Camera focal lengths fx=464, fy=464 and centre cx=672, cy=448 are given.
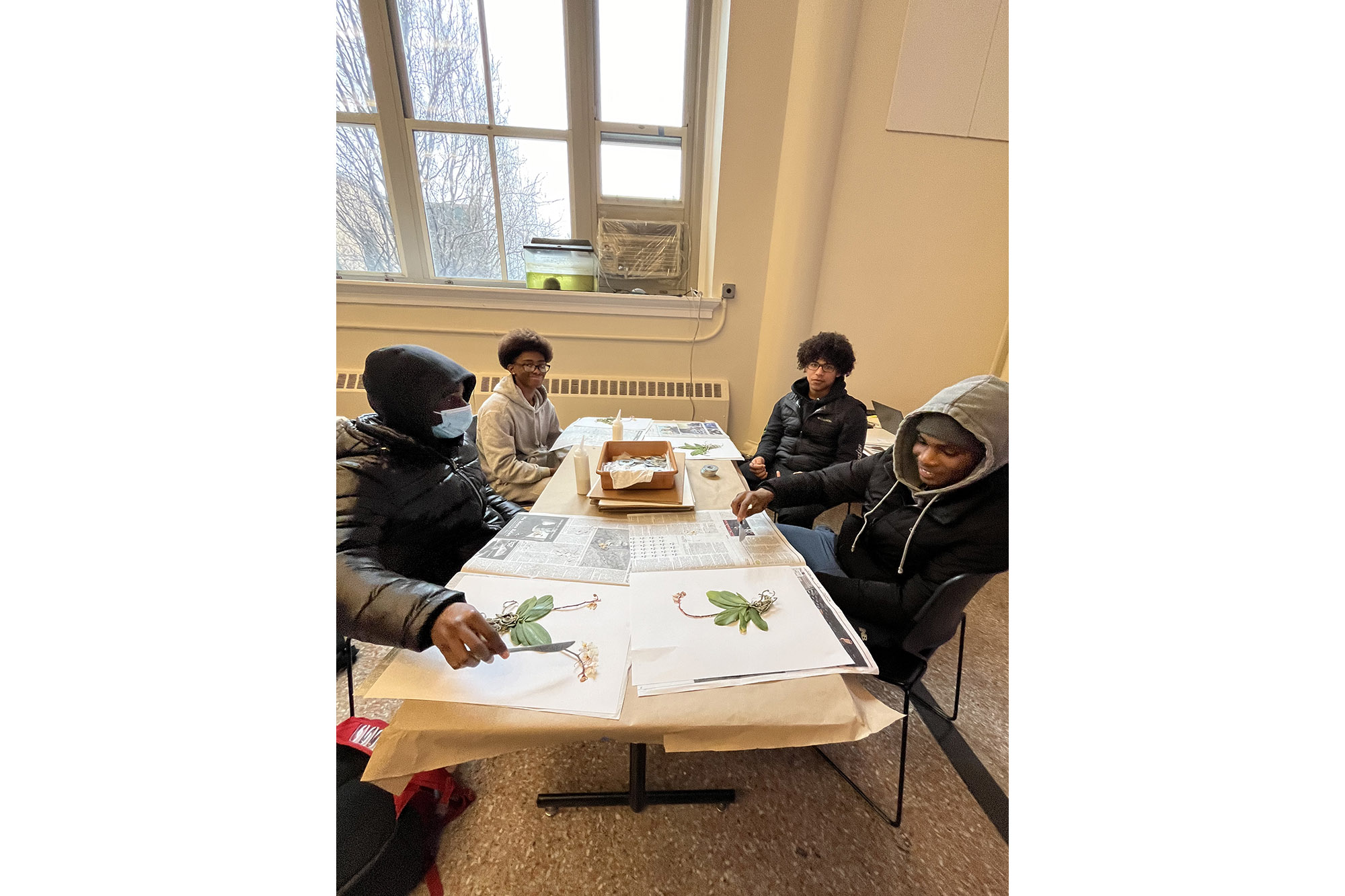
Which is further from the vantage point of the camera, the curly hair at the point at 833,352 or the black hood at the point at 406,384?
the curly hair at the point at 833,352

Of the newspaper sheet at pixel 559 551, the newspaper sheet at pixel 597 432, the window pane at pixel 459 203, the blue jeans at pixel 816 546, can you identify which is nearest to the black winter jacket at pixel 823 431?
the blue jeans at pixel 816 546

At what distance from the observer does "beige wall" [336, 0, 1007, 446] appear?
7.31 ft

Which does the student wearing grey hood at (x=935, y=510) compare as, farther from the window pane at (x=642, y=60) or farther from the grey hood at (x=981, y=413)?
the window pane at (x=642, y=60)

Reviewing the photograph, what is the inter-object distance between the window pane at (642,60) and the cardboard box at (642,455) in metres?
2.18

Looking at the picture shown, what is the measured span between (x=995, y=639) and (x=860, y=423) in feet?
3.13

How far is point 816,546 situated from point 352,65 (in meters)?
3.26

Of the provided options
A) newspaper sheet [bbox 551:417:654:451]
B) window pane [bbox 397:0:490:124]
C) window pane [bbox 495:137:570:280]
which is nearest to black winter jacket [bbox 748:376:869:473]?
newspaper sheet [bbox 551:417:654:451]

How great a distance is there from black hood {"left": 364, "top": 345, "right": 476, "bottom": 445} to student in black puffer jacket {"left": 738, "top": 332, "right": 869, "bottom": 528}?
1.20m

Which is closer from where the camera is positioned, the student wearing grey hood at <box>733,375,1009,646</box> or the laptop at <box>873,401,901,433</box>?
the student wearing grey hood at <box>733,375,1009,646</box>

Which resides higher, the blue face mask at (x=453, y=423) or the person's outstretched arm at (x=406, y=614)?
the blue face mask at (x=453, y=423)

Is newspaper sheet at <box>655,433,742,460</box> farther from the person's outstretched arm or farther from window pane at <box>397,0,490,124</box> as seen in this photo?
window pane at <box>397,0,490,124</box>

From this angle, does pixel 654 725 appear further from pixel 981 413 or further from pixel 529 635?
pixel 981 413

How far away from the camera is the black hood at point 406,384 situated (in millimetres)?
925

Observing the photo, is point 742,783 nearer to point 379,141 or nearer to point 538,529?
point 538,529
